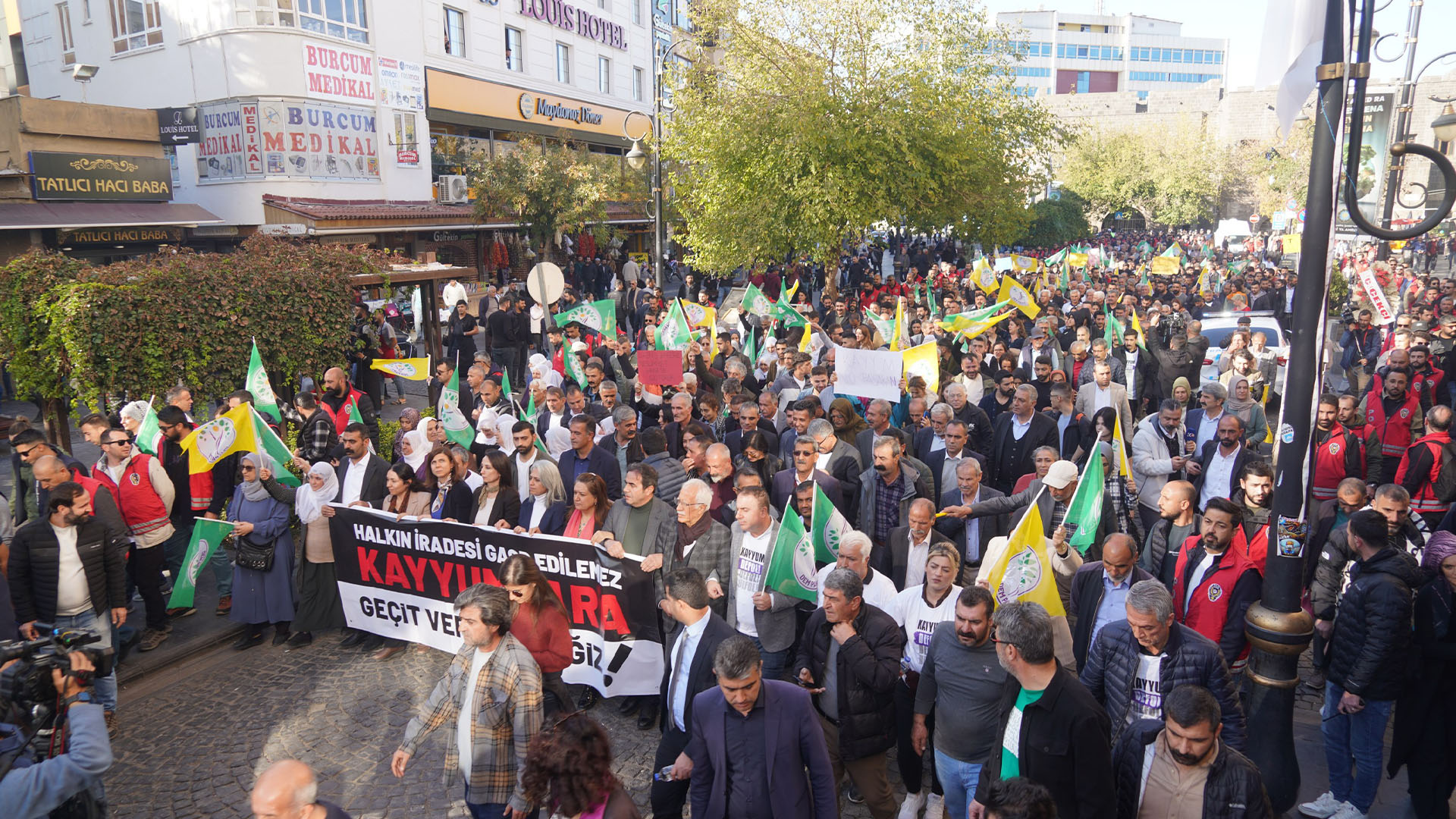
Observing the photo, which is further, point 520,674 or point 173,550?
point 173,550

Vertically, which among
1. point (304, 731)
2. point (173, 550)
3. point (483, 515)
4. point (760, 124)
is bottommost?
point (304, 731)

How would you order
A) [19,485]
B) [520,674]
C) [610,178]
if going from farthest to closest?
[610,178]
[19,485]
[520,674]

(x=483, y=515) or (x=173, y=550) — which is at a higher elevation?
(x=483, y=515)

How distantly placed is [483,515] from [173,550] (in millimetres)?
2905

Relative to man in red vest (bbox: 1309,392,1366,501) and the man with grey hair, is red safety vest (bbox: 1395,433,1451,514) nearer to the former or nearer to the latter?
man in red vest (bbox: 1309,392,1366,501)

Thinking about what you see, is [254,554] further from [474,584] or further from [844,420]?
[844,420]

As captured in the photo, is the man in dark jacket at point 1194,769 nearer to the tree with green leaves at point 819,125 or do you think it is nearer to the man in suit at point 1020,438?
the man in suit at point 1020,438

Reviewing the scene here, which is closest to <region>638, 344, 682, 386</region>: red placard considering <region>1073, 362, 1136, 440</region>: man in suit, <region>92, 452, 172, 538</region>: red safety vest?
<region>1073, 362, 1136, 440</region>: man in suit

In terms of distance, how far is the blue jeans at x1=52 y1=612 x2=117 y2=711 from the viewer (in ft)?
17.9

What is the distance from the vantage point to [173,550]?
7.76 metres

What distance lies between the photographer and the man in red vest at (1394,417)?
29.8 ft

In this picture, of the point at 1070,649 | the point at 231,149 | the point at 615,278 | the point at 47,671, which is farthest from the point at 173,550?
the point at 615,278

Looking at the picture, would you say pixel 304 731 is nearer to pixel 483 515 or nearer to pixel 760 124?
pixel 483 515

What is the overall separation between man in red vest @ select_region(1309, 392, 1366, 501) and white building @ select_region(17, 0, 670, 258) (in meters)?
14.8
